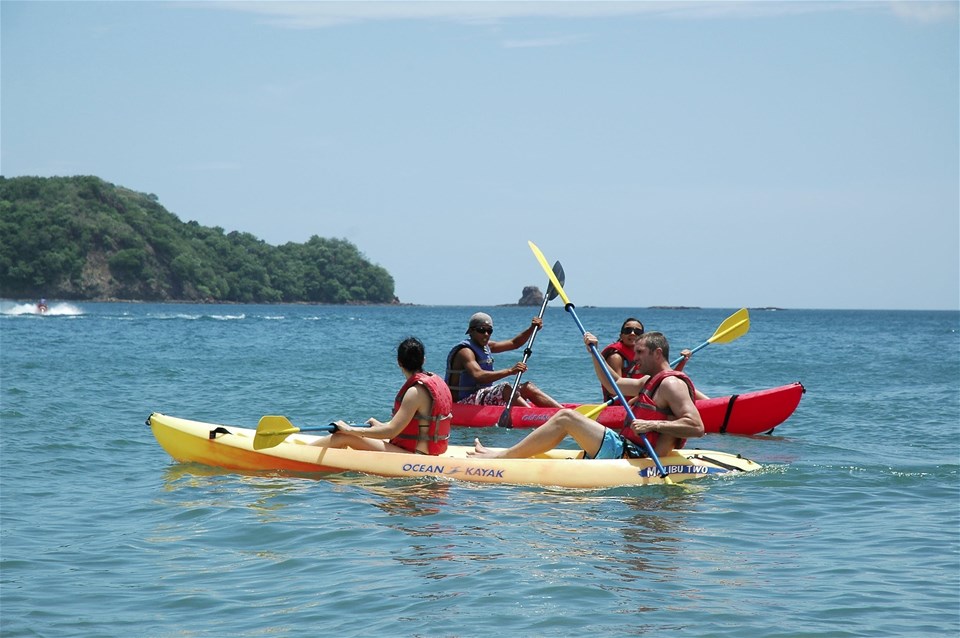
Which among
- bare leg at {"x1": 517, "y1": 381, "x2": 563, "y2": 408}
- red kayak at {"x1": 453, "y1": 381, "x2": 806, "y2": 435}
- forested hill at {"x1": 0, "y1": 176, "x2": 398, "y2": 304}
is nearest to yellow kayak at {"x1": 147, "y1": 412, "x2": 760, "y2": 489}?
red kayak at {"x1": 453, "y1": 381, "x2": 806, "y2": 435}

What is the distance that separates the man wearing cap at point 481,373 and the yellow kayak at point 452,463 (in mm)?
3174

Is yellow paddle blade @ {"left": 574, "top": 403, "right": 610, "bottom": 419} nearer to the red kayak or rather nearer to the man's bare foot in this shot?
the man's bare foot

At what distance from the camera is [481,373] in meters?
11.7

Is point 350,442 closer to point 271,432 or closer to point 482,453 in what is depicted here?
point 271,432

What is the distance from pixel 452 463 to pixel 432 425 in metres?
0.34

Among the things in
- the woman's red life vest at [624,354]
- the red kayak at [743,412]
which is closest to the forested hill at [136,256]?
the red kayak at [743,412]

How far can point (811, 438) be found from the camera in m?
12.0

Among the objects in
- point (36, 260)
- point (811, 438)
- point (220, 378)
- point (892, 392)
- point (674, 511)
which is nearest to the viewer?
point (674, 511)

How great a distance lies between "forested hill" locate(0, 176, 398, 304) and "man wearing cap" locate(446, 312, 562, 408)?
275ft

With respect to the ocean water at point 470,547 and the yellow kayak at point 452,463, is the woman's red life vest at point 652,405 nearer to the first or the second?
the yellow kayak at point 452,463

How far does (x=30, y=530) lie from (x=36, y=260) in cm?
8886

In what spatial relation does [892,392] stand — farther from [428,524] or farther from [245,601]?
[245,601]

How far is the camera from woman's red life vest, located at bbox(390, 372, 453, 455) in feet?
25.8

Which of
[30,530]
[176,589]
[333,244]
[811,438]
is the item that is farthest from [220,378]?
[333,244]
